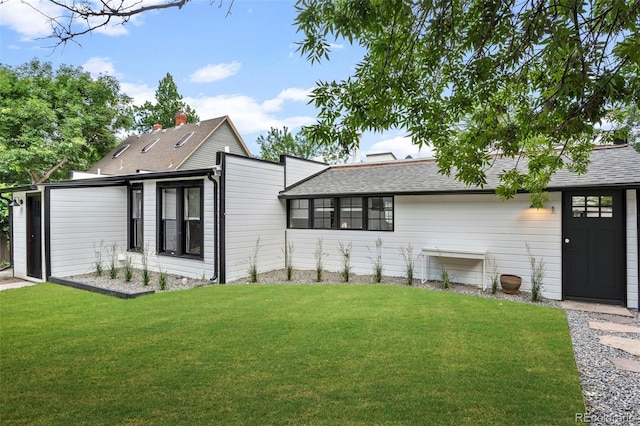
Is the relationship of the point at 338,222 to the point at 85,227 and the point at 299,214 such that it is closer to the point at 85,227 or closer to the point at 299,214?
the point at 299,214

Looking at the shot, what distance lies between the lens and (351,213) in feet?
32.1

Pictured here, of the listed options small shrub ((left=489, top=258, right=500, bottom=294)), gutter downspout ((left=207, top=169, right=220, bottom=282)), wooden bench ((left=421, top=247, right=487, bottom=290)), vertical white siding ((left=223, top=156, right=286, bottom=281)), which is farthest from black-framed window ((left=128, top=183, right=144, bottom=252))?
small shrub ((left=489, top=258, right=500, bottom=294))

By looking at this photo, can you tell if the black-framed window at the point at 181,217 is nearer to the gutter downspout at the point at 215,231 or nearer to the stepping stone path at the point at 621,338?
the gutter downspout at the point at 215,231

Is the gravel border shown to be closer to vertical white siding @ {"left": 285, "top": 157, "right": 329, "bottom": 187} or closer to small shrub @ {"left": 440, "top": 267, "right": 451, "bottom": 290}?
small shrub @ {"left": 440, "top": 267, "right": 451, "bottom": 290}

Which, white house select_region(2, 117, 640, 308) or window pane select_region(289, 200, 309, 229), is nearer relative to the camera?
white house select_region(2, 117, 640, 308)

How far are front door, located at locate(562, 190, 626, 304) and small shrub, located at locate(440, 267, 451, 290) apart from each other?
2.16 meters

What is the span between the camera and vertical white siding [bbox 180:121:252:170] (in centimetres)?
1697

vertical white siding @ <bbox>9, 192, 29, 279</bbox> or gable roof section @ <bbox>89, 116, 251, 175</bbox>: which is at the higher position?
gable roof section @ <bbox>89, 116, 251, 175</bbox>

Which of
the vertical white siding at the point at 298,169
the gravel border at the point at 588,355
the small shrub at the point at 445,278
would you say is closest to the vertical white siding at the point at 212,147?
the vertical white siding at the point at 298,169

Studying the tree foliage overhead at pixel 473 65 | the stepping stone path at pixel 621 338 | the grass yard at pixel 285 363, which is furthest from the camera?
the stepping stone path at pixel 621 338

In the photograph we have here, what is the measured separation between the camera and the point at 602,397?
310 centimetres

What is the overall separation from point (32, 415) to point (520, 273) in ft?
26.5

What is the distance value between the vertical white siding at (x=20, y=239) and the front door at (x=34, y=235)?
11cm

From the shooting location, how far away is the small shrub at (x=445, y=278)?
777 cm
